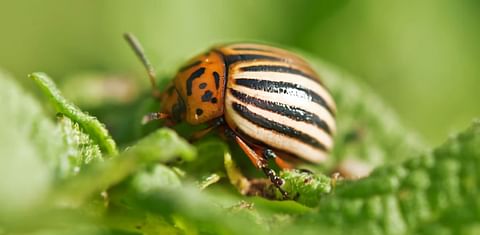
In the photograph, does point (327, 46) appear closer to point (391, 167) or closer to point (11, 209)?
point (391, 167)

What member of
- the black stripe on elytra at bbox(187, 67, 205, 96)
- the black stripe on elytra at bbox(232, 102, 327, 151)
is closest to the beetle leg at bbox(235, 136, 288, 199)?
the black stripe on elytra at bbox(232, 102, 327, 151)

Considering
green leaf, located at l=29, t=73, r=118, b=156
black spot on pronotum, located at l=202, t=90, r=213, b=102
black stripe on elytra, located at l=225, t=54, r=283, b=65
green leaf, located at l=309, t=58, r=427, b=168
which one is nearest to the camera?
green leaf, located at l=29, t=73, r=118, b=156

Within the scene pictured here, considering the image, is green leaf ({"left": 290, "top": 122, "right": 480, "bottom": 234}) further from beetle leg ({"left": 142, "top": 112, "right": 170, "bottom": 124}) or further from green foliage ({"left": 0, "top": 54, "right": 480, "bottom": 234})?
beetle leg ({"left": 142, "top": 112, "right": 170, "bottom": 124})

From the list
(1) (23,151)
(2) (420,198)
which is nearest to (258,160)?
(2) (420,198)

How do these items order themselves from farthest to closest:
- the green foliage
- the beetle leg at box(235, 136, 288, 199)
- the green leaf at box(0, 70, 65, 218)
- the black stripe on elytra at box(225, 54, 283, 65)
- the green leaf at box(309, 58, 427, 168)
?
the green leaf at box(309, 58, 427, 168)
the black stripe on elytra at box(225, 54, 283, 65)
the beetle leg at box(235, 136, 288, 199)
the green foliage
the green leaf at box(0, 70, 65, 218)

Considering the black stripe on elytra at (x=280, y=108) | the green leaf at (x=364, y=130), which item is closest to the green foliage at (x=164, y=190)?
the black stripe on elytra at (x=280, y=108)

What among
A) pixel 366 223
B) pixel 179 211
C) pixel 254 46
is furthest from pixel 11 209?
pixel 254 46
